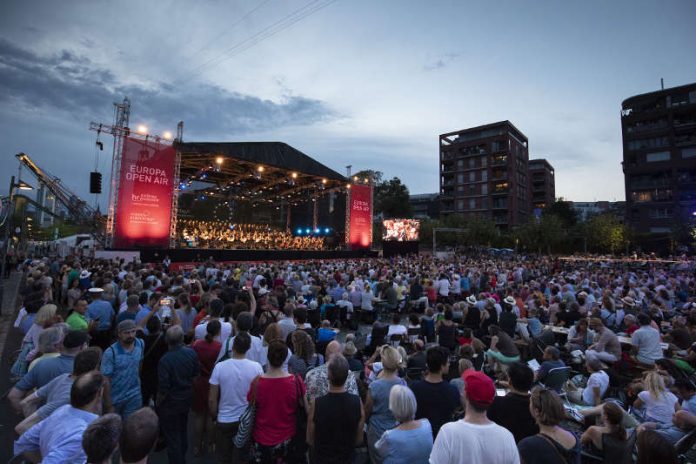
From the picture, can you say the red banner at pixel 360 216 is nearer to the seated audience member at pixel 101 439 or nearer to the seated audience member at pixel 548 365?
the seated audience member at pixel 548 365

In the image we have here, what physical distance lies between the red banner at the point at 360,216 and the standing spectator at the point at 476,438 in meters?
26.8

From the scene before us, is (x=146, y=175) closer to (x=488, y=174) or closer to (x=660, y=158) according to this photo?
(x=488, y=174)

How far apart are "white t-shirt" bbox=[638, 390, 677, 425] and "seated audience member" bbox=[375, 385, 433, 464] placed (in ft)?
9.23

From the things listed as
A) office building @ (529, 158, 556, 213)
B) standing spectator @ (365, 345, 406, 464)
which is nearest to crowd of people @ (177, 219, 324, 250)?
standing spectator @ (365, 345, 406, 464)

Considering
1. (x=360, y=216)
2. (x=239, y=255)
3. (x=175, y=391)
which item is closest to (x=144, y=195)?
(x=239, y=255)

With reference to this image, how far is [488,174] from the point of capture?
191ft

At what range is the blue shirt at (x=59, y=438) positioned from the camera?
6.46 feet

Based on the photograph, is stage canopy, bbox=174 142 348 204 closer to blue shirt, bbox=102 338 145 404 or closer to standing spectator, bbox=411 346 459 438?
blue shirt, bbox=102 338 145 404

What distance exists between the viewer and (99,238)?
20.3 metres

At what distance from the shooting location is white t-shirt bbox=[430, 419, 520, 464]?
193 cm

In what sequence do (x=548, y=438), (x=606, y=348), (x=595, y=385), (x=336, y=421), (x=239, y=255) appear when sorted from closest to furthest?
(x=548, y=438) → (x=336, y=421) → (x=595, y=385) → (x=606, y=348) → (x=239, y=255)

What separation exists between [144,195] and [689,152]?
58.2 metres

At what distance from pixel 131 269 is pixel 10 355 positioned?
4247 millimetres

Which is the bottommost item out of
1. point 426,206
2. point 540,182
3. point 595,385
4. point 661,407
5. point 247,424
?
point 595,385
